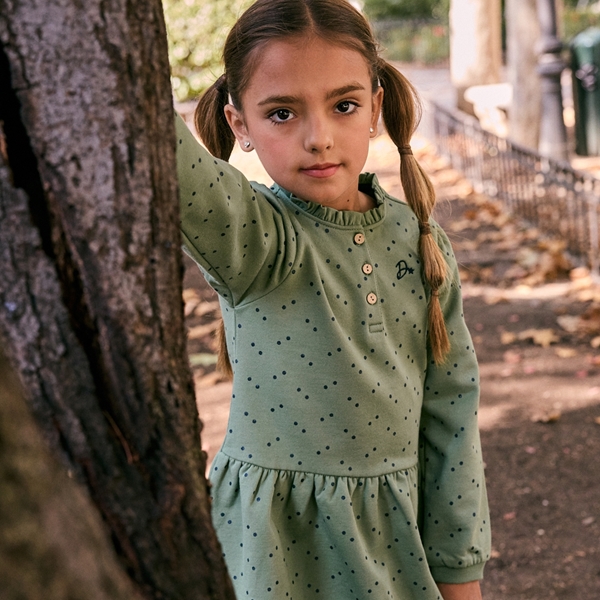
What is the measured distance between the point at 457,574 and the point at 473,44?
1158 centimetres

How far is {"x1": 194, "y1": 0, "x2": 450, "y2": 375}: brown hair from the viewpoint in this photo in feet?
6.03

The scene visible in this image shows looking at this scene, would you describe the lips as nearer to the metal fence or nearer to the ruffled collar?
the ruffled collar

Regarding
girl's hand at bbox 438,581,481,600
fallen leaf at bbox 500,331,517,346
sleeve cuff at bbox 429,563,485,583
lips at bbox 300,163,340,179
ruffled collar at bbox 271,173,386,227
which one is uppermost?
lips at bbox 300,163,340,179

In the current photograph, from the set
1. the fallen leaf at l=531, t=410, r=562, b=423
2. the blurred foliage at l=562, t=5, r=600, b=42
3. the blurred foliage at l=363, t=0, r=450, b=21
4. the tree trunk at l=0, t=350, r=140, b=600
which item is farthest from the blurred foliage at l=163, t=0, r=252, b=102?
the blurred foliage at l=363, t=0, r=450, b=21

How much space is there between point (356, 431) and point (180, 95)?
11000 millimetres

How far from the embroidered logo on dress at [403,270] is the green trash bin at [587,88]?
29.7 feet

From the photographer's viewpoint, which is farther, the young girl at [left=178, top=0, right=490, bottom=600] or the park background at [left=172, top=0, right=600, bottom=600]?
the park background at [left=172, top=0, right=600, bottom=600]

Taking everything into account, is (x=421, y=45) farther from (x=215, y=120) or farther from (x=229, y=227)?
(x=229, y=227)

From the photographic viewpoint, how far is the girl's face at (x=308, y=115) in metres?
1.78

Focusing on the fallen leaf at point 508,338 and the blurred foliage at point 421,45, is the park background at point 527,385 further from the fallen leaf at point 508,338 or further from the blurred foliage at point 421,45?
the blurred foliage at point 421,45

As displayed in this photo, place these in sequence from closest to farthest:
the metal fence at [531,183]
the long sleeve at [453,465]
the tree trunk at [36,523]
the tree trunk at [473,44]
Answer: the tree trunk at [36,523], the long sleeve at [453,465], the metal fence at [531,183], the tree trunk at [473,44]

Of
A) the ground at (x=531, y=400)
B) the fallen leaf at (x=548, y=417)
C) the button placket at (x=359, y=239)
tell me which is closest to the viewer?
the button placket at (x=359, y=239)

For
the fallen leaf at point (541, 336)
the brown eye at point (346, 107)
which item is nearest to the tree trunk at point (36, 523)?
the brown eye at point (346, 107)

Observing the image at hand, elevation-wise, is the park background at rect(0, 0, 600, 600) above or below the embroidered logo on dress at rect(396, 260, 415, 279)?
above
